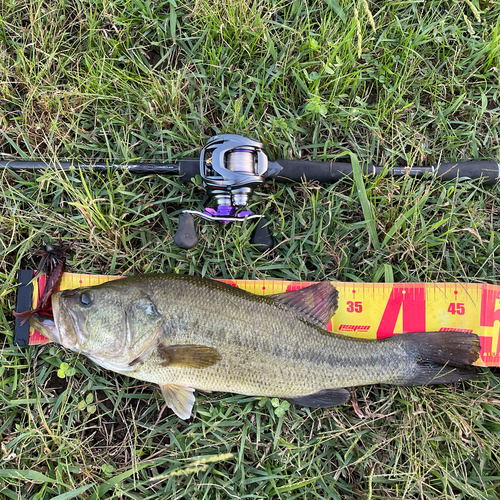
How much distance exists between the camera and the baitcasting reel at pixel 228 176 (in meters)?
2.86

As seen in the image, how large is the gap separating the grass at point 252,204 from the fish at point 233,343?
0.31 metres

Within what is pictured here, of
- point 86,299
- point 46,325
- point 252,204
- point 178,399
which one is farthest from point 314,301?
point 46,325

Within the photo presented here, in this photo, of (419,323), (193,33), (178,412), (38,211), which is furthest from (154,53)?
(419,323)

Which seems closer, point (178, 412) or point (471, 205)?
point (178, 412)

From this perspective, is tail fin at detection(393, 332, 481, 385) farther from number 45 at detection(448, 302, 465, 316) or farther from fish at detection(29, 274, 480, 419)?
number 45 at detection(448, 302, 465, 316)

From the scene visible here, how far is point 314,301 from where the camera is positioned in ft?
9.68

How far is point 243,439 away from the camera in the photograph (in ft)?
9.71

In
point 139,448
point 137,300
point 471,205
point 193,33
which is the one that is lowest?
point 139,448

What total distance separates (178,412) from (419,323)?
212 cm

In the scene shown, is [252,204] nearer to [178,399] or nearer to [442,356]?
[178,399]

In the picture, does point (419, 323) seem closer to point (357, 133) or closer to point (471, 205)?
point (471, 205)

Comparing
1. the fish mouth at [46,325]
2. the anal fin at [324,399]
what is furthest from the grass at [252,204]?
Answer: the fish mouth at [46,325]

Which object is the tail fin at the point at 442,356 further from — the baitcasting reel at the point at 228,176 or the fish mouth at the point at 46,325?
the fish mouth at the point at 46,325

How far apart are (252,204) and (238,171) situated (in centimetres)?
43
